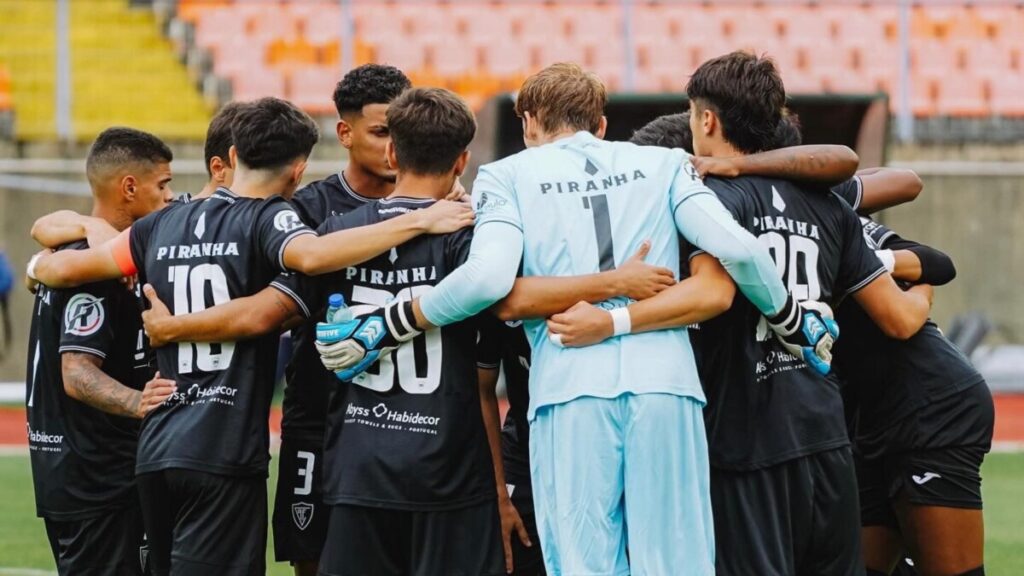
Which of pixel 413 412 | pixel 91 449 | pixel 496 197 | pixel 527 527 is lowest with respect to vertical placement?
pixel 527 527

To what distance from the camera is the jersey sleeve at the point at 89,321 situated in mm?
5180

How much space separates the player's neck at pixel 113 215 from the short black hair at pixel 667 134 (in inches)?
79.4

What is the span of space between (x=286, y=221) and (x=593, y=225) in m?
1.04

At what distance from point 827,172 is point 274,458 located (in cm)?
708

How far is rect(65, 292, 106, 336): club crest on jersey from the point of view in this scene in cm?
519

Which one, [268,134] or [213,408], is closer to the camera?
[213,408]

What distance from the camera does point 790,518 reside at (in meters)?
4.61

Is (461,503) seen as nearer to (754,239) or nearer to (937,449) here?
(754,239)

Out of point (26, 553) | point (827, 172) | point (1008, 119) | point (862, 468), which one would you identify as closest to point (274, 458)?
point (26, 553)

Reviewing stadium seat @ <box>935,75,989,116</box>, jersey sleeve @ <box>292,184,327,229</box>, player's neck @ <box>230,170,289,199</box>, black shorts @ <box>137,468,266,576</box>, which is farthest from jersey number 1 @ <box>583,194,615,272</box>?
stadium seat @ <box>935,75,989,116</box>

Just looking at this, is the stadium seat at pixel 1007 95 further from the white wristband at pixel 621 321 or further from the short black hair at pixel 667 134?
the white wristband at pixel 621 321

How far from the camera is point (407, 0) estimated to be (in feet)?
59.4

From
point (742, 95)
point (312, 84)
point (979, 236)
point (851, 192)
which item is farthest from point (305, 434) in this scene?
point (979, 236)

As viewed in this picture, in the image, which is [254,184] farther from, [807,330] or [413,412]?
[807,330]
